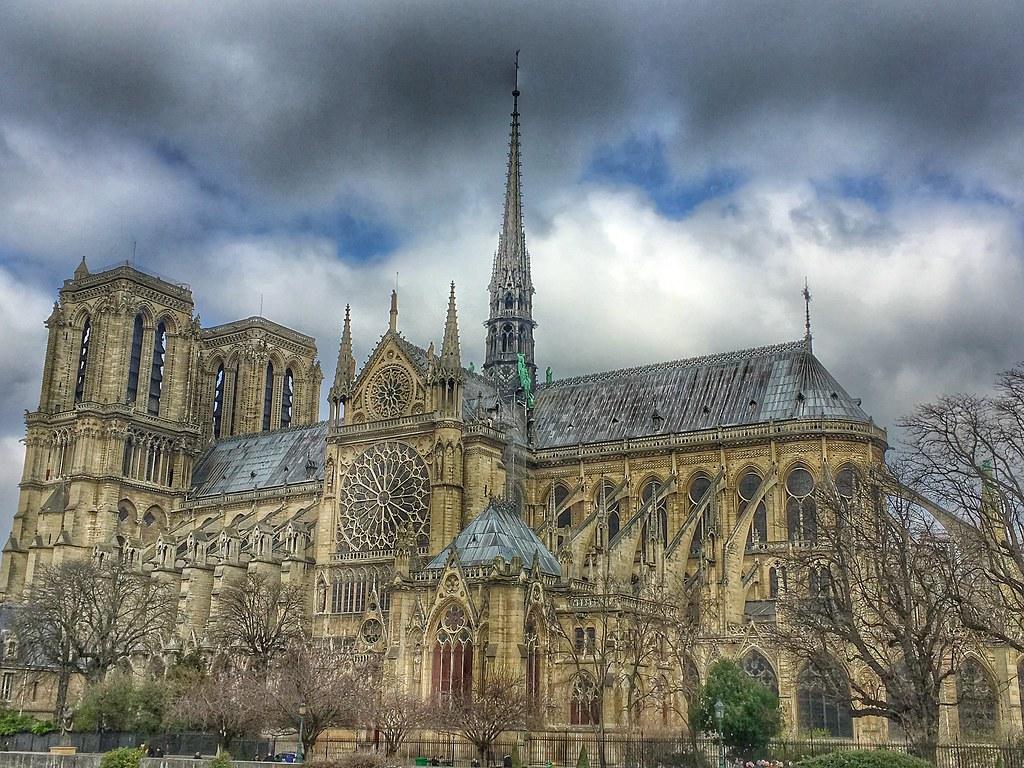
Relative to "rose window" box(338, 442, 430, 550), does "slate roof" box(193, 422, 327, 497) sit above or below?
above

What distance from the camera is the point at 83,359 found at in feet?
326

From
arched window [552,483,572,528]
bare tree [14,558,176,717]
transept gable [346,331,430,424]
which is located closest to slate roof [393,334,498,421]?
transept gable [346,331,430,424]

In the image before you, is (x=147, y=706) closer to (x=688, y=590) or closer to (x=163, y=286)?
(x=688, y=590)

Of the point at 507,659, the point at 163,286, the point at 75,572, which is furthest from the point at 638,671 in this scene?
the point at 163,286

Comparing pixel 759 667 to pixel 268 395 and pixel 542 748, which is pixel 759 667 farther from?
pixel 268 395

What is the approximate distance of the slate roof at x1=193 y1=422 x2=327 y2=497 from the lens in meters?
92.0

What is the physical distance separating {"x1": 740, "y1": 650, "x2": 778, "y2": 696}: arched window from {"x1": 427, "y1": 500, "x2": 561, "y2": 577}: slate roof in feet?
32.6

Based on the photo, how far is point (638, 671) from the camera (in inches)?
2126

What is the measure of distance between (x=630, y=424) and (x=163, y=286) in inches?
1836

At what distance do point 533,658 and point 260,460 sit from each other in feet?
167

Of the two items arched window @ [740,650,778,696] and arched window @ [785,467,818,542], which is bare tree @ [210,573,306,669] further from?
arched window @ [785,467,818,542]

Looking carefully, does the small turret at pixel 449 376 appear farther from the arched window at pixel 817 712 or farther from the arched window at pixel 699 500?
the arched window at pixel 817 712

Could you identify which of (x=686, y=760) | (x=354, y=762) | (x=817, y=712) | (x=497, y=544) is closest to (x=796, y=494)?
(x=817, y=712)

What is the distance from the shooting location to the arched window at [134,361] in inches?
3848
